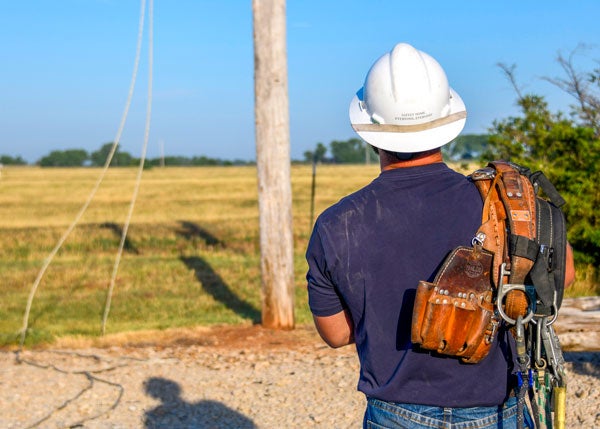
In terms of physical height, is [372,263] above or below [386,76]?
below

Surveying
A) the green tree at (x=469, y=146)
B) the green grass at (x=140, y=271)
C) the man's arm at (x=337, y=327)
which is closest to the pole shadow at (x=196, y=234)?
the green grass at (x=140, y=271)

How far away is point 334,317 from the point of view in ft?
7.89

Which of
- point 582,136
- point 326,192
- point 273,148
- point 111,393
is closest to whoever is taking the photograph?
point 111,393

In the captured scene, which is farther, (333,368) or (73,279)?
(73,279)

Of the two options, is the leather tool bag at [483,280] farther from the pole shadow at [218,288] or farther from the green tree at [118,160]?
the green tree at [118,160]

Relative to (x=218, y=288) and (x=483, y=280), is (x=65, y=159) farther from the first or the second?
(x=483, y=280)

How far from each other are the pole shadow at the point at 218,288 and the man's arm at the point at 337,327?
21.1ft

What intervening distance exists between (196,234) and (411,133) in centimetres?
1594

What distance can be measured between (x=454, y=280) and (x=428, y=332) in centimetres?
15

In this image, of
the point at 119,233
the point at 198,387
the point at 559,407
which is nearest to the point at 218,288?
the point at 198,387

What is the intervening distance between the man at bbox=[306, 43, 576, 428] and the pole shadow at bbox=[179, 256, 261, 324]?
662cm

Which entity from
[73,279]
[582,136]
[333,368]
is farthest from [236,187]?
[333,368]

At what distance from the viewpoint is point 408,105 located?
2.26 meters

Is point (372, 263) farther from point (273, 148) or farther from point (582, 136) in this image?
point (582, 136)
